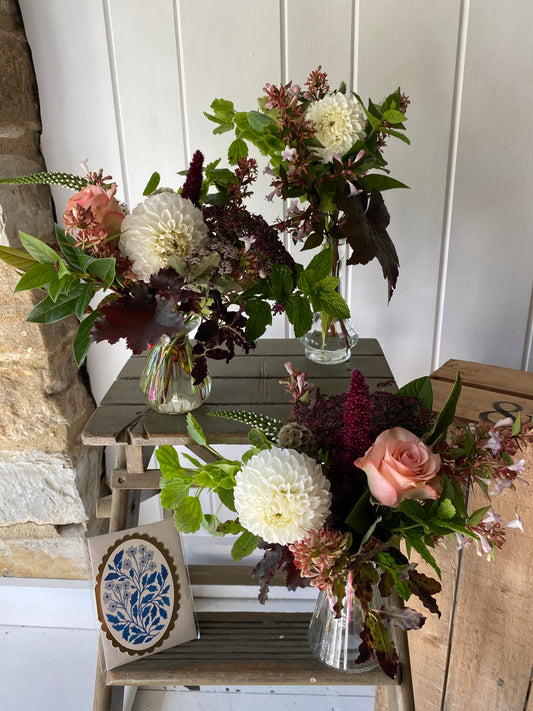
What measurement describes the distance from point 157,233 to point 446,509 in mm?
465

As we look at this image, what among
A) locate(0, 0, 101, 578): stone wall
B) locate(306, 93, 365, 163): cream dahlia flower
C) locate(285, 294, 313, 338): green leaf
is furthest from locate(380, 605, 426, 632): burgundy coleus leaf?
locate(0, 0, 101, 578): stone wall

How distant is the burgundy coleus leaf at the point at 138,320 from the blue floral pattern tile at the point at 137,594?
435 mm

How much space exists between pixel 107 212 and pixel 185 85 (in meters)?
0.56

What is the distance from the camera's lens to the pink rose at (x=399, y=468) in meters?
0.64

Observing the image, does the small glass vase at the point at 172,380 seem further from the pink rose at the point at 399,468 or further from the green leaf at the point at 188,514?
the pink rose at the point at 399,468

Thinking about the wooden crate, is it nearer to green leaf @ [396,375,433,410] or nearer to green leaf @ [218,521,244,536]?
green leaf @ [396,375,433,410]

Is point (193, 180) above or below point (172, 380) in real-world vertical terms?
above

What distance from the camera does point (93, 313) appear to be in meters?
0.80

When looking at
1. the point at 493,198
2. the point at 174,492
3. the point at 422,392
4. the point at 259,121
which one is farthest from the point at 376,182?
the point at 174,492

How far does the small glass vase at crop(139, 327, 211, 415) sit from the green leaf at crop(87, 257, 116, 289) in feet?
0.56

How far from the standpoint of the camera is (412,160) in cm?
121

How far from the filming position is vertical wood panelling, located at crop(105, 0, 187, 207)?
3.81 feet

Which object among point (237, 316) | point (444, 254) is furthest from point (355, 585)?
point (444, 254)

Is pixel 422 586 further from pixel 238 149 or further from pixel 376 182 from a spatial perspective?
pixel 238 149
